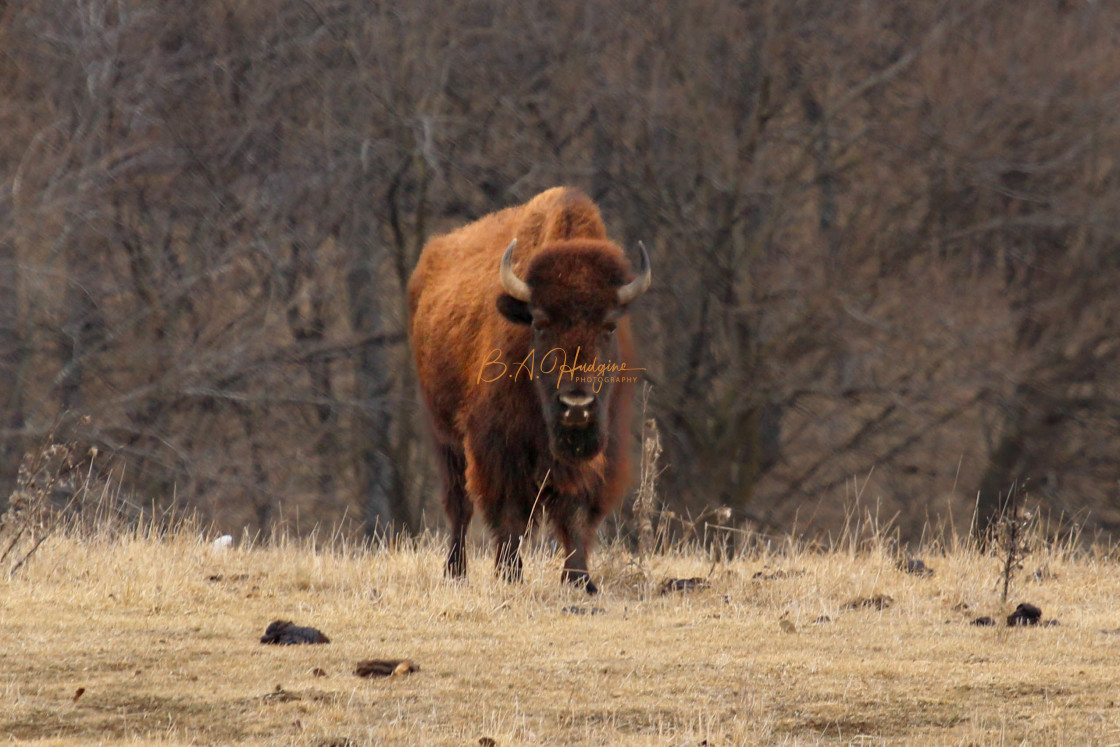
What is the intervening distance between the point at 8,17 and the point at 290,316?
5.14 metres

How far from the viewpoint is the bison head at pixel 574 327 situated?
803 cm

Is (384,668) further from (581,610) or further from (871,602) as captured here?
(871,602)

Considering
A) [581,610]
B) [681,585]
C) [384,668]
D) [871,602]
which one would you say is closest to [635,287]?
[681,585]

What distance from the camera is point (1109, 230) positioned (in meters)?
17.6

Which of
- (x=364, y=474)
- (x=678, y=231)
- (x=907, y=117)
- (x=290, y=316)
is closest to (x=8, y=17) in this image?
(x=290, y=316)

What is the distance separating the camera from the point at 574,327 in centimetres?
813

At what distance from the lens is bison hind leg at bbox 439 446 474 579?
31.1 feet

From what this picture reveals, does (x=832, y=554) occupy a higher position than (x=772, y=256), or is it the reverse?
(x=772, y=256)

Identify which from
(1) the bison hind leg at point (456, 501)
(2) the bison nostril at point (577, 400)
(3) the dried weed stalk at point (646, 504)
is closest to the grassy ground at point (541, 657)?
(3) the dried weed stalk at point (646, 504)

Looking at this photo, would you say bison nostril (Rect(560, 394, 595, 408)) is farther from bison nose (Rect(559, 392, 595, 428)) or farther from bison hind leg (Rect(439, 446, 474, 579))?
bison hind leg (Rect(439, 446, 474, 579))

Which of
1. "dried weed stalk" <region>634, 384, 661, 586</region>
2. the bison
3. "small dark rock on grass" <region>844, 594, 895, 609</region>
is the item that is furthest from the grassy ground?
the bison

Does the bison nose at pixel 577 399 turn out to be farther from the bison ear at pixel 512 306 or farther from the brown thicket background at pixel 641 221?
the brown thicket background at pixel 641 221

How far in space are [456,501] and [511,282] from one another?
2142 millimetres

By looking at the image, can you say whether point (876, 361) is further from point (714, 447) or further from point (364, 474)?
point (364, 474)
